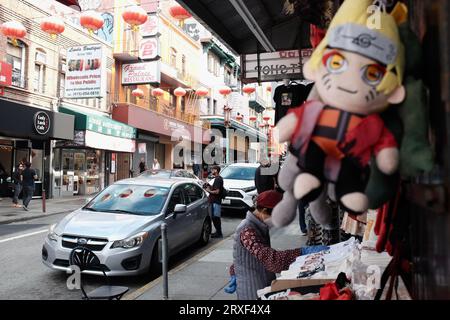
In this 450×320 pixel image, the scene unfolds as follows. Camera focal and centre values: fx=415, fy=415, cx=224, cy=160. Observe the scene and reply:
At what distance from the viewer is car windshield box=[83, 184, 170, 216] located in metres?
7.47

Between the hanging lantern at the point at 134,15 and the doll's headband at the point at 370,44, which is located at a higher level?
the hanging lantern at the point at 134,15

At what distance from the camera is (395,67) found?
1.41 metres

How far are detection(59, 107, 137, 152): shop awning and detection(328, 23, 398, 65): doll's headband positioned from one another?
19621mm

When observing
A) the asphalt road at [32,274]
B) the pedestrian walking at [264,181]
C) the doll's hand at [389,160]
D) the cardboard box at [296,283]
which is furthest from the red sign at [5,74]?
the doll's hand at [389,160]

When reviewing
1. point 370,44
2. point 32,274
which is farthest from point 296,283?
point 32,274

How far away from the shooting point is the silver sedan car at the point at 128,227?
6.30 meters

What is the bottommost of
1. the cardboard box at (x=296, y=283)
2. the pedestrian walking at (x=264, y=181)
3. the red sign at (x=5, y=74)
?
the cardboard box at (x=296, y=283)

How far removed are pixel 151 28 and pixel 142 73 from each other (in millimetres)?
2589

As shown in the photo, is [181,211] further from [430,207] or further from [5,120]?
[5,120]

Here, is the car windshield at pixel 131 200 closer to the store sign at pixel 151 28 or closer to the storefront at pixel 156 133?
the store sign at pixel 151 28

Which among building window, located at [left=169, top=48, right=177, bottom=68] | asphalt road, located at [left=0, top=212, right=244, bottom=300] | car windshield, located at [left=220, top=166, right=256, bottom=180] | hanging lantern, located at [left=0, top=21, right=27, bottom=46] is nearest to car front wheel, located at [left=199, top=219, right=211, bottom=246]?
asphalt road, located at [left=0, top=212, right=244, bottom=300]

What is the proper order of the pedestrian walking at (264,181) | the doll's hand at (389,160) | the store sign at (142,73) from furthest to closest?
the store sign at (142,73) < the pedestrian walking at (264,181) < the doll's hand at (389,160)

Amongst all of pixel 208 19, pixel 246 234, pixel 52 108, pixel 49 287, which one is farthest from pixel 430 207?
pixel 52 108

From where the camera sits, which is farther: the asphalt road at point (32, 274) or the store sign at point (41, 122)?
the store sign at point (41, 122)
